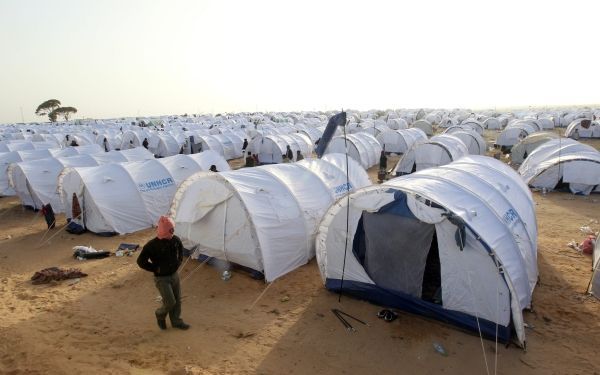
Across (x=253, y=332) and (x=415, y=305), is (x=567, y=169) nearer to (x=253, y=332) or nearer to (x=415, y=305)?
(x=415, y=305)

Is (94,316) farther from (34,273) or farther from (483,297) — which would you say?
(483,297)

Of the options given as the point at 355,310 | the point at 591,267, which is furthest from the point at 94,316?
the point at 591,267

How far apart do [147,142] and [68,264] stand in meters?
25.5

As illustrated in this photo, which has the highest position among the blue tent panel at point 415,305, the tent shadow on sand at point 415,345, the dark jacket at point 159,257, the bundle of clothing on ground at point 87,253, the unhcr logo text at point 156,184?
the dark jacket at point 159,257

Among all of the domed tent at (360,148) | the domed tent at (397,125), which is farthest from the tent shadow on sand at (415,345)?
the domed tent at (397,125)

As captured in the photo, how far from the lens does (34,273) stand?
10820mm

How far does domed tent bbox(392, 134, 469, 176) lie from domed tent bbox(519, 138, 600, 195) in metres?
4.16

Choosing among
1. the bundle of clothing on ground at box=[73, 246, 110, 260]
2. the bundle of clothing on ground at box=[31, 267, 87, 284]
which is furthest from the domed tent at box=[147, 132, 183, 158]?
the bundle of clothing on ground at box=[31, 267, 87, 284]

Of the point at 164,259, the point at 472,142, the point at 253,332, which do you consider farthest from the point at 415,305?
the point at 472,142

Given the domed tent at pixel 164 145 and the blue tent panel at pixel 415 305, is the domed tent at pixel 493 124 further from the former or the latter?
the blue tent panel at pixel 415 305

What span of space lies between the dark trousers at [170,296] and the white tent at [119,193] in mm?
7762

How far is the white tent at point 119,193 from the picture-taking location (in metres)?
14.2

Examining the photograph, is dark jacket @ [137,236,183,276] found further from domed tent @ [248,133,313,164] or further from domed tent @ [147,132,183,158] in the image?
domed tent @ [147,132,183,158]

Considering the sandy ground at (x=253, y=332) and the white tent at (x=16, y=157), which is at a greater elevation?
the white tent at (x=16, y=157)
